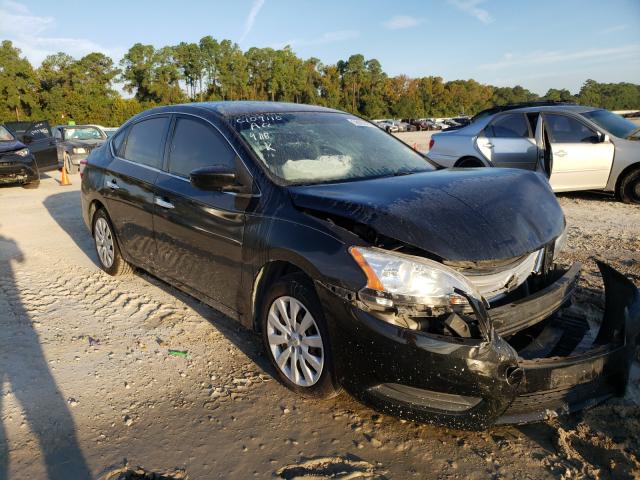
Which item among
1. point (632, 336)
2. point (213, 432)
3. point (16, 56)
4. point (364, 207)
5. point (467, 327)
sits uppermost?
point (16, 56)

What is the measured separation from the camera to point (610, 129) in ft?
26.4

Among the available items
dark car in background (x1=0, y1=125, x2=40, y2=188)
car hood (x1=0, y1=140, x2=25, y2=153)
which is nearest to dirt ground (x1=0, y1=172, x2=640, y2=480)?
dark car in background (x1=0, y1=125, x2=40, y2=188)

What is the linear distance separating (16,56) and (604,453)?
67.6 metres

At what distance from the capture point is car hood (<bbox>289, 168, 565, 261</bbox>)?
2.42 m

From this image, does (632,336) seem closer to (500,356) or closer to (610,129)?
(500,356)

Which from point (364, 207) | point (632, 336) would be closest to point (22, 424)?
point (364, 207)

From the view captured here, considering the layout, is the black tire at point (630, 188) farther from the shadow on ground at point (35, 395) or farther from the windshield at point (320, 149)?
the shadow on ground at point (35, 395)

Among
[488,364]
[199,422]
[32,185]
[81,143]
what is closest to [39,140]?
[32,185]

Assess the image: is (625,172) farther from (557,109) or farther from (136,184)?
(136,184)

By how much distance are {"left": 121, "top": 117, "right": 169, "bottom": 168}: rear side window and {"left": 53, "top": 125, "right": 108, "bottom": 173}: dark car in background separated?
11.9 meters

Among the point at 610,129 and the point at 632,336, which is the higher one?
the point at 610,129

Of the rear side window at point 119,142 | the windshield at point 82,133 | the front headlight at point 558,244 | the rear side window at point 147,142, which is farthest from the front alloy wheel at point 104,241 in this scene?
the windshield at point 82,133

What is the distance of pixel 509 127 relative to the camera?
8.45 m

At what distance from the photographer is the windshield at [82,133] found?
16.7 metres
